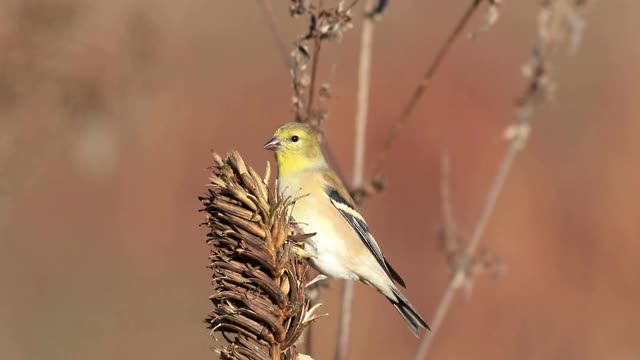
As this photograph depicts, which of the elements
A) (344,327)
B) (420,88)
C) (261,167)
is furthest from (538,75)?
(261,167)

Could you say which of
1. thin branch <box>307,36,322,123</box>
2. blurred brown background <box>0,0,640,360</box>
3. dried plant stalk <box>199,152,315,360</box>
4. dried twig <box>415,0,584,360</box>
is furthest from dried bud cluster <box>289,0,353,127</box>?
dried plant stalk <box>199,152,315,360</box>

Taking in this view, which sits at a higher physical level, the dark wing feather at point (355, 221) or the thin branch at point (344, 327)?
the dark wing feather at point (355, 221)

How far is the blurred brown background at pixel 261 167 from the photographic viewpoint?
5.00 metres

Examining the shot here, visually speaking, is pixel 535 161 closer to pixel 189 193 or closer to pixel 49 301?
pixel 189 193

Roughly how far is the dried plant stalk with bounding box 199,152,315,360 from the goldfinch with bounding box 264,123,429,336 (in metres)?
2.22

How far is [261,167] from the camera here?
1160cm

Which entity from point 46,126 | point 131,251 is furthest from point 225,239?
point 131,251

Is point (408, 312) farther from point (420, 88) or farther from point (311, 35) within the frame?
point (311, 35)

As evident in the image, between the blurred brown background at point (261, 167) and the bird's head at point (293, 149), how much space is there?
665mm

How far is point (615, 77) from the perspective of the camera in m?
15.2

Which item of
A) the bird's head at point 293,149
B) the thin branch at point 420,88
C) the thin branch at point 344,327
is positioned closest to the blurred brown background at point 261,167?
the bird's head at point 293,149

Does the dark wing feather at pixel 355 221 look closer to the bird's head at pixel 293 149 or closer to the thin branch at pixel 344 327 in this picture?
the bird's head at pixel 293 149

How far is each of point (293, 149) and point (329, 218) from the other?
364 mm

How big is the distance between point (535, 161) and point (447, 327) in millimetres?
4504
